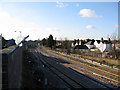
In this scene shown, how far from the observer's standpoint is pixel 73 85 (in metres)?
14.3

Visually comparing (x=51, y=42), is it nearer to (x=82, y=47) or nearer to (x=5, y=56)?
(x=82, y=47)

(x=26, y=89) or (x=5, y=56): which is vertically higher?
(x=5, y=56)

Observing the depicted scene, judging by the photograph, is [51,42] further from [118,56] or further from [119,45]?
[118,56]

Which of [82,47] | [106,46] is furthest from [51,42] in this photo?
[106,46]

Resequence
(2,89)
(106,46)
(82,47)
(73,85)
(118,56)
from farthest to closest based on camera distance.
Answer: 1. (82,47)
2. (106,46)
3. (118,56)
4. (73,85)
5. (2,89)

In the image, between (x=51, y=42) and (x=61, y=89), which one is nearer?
(x=61, y=89)

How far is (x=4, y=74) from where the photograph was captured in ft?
15.0

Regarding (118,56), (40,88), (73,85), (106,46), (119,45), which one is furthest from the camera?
(106,46)

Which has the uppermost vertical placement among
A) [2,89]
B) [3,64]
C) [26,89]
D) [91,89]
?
[3,64]

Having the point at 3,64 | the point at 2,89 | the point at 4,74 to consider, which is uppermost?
the point at 3,64

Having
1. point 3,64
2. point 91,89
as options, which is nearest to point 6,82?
point 3,64

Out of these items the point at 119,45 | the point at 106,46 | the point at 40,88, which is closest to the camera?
the point at 40,88

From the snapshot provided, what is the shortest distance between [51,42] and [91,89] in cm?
6660

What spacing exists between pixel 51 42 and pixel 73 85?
65.2m
